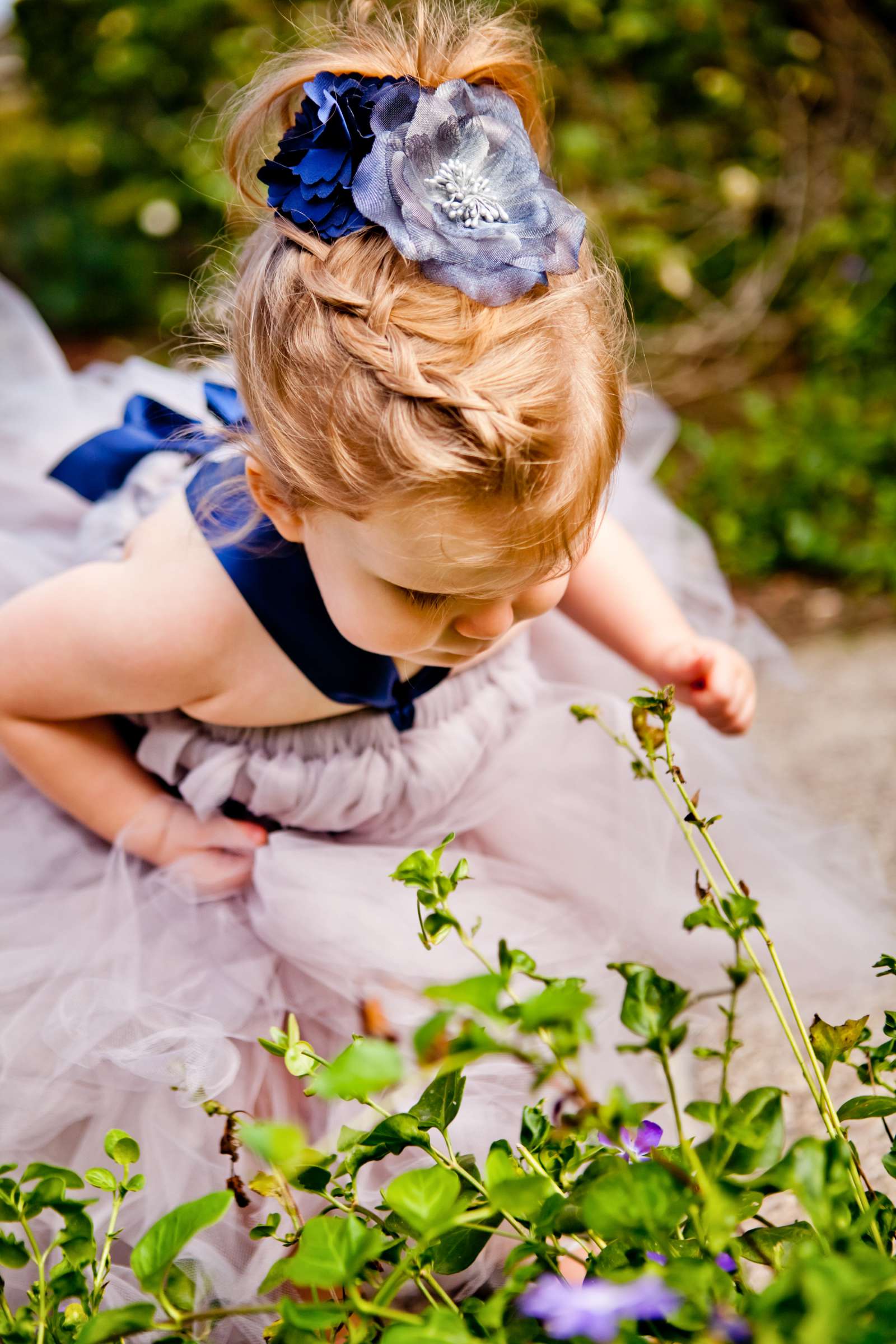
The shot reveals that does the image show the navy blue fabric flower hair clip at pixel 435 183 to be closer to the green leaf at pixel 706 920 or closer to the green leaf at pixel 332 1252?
the green leaf at pixel 706 920

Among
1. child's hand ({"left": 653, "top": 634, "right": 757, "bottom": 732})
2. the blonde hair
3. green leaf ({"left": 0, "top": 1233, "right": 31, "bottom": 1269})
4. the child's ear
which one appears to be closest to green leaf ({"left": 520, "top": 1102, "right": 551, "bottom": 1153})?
green leaf ({"left": 0, "top": 1233, "right": 31, "bottom": 1269})

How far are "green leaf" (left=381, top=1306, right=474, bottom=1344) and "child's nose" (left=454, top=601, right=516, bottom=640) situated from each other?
492mm

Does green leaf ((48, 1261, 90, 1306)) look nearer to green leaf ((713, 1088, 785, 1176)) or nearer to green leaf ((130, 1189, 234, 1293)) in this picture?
green leaf ((130, 1189, 234, 1293))

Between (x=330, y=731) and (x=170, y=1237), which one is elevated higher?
(x=170, y=1237)

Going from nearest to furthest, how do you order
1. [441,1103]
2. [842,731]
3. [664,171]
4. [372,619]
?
[441,1103]
[372,619]
[842,731]
[664,171]

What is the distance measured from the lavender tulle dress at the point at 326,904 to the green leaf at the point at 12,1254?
0.26 meters

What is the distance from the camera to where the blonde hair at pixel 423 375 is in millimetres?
748

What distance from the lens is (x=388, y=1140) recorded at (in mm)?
569

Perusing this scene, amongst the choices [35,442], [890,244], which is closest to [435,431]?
[35,442]

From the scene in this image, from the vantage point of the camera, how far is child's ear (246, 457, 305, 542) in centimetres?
90

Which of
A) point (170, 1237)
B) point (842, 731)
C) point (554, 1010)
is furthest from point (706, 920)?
point (842, 731)

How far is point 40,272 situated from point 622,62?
4.70ft

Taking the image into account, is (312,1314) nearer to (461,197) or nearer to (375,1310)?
(375,1310)

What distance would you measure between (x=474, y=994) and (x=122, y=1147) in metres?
0.34
